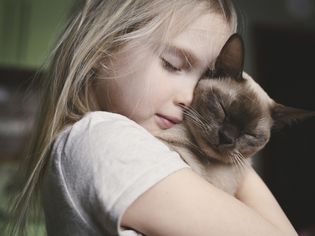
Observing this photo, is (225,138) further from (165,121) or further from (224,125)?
(165,121)

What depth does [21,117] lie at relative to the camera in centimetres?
277

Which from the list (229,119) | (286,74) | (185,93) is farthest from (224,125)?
(286,74)

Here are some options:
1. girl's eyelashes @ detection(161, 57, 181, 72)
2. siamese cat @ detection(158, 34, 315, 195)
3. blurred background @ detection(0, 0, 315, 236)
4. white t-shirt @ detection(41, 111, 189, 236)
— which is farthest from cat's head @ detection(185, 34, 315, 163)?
blurred background @ detection(0, 0, 315, 236)

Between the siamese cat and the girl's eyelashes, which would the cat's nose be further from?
the girl's eyelashes

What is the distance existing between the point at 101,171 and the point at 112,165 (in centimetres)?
2

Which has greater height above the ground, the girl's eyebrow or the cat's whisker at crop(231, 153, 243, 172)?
the girl's eyebrow

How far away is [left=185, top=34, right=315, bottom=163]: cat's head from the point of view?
99cm

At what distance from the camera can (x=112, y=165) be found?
2.20ft

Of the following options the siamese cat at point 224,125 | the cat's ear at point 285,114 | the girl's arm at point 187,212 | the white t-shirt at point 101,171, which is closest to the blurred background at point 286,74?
the cat's ear at point 285,114

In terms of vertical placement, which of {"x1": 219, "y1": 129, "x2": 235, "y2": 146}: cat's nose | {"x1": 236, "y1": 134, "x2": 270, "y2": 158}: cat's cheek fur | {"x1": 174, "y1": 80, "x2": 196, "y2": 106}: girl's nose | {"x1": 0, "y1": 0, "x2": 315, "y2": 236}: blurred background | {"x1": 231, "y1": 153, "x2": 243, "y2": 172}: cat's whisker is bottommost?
{"x1": 0, "y1": 0, "x2": 315, "y2": 236}: blurred background

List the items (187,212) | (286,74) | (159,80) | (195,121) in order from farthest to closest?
(286,74) < (195,121) < (159,80) < (187,212)

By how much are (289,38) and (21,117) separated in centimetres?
222

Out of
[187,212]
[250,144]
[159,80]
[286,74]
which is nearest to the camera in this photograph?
[187,212]

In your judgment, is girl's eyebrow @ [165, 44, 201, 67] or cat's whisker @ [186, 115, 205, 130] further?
cat's whisker @ [186, 115, 205, 130]
